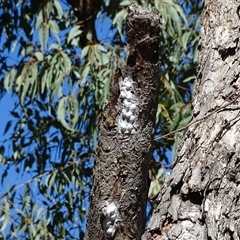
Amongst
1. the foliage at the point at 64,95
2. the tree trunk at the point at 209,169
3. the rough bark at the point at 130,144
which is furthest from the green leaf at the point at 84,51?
the rough bark at the point at 130,144

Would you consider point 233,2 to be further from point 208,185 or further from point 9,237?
point 9,237

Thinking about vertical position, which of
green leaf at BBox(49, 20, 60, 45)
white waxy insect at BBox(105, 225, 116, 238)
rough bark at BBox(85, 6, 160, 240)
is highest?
green leaf at BBox(49, 20, 60, 45)

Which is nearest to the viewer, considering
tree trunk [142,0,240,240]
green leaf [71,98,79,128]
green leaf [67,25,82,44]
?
tree trunk [142,0,240,240]

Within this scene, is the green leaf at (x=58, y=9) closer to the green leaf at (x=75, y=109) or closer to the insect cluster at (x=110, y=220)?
the green leaf at (x=75, y=109)

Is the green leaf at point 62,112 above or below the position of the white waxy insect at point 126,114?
above

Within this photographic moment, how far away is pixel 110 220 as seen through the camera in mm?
1349

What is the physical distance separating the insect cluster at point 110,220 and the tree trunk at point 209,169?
6 centimetres

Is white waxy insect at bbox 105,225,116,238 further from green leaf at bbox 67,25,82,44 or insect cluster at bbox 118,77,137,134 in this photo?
green leaf at bbox 67,25,82,44

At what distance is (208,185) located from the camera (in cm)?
136

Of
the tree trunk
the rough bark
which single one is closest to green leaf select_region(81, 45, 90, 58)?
the tree trunk

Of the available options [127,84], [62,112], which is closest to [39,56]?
[62,112]

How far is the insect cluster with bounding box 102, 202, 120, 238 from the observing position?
1.35 metres

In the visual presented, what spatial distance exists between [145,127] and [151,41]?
14 cm

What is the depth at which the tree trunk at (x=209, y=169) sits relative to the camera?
1.33 metres
